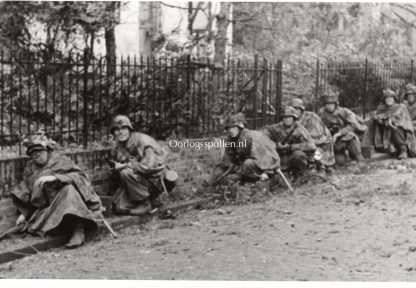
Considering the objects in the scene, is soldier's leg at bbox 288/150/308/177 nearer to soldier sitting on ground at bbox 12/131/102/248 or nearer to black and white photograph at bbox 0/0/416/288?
black and white photograph at bbox 0/0/416/288

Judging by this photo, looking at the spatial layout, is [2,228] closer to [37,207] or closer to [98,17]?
[37,207]

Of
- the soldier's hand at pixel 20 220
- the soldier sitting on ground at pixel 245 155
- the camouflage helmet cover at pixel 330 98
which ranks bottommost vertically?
the soldier's hand at pixel 20 220

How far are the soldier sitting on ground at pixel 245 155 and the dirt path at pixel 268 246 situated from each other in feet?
1.59

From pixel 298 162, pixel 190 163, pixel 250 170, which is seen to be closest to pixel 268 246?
pixel 250 170

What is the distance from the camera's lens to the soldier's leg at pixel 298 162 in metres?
11.6

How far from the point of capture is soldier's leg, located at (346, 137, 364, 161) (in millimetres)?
13719

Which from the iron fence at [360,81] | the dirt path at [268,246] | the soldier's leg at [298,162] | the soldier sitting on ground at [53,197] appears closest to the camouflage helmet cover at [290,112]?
the soldier's leg at [298,162]

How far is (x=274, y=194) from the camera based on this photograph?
1080cm

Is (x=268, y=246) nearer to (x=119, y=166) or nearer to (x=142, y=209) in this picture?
(x=142, y=209)

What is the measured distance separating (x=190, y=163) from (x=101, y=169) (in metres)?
1.89

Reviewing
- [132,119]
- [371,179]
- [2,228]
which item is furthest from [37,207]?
[371,179]

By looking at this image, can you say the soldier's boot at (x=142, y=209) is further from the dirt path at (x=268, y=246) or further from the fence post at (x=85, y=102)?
the fence post at (x=85, y=102)

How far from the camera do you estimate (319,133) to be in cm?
1270

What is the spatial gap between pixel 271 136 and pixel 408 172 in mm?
2517
